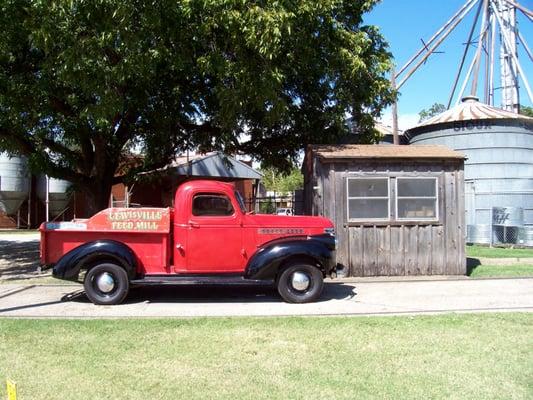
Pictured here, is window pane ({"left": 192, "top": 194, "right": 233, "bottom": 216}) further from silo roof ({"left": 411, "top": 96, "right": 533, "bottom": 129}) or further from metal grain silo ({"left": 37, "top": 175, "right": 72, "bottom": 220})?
metal grain silo ({"left": 37, "top": 175, "right": 72, "bottom": 220})

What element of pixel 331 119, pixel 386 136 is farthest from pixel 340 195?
pixel 386 136

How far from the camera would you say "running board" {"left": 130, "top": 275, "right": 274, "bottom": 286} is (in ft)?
28.3

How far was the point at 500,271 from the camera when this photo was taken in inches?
491

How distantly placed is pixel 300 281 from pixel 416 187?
14.7ft

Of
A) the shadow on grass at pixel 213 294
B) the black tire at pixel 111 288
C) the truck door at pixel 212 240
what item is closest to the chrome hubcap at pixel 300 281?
the shadow on grass at pixel 213 294

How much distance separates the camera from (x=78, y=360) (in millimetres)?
5652

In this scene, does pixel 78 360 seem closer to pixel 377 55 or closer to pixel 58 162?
pixel 58 162

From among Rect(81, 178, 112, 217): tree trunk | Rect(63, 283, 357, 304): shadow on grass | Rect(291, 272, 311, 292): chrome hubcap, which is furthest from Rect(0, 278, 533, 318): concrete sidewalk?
Rect(81, 178, 112, 217): tree trunk

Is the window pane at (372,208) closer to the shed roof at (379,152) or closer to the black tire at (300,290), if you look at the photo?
the shed roof at (379,152)

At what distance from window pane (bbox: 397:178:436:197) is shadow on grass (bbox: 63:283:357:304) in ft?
8.86

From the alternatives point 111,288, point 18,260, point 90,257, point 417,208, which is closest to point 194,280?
point 111,288

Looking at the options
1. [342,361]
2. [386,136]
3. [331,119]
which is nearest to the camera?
[342,361]

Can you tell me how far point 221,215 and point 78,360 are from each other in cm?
379

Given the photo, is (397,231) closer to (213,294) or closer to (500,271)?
(500,271)
